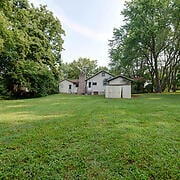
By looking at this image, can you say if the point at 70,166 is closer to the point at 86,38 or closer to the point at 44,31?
the point at 86,38

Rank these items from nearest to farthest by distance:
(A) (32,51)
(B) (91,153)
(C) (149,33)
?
(B) (91,153) → (A) (32,51) → (C) (149,33)

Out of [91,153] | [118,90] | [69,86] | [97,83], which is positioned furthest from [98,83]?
[91,153]

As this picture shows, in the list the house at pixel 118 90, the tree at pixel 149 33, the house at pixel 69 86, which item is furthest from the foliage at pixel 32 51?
the house at pixel 69 86

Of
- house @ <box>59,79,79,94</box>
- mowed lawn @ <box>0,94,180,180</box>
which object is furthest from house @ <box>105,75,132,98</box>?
mowed lawn @ <box>0,94,180,180</box>

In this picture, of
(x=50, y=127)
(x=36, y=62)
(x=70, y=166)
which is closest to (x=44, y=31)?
(x=36, y=62)

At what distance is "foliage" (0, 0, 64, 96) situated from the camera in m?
21.6

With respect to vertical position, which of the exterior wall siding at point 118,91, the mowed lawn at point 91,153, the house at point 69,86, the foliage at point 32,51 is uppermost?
the foliage at point 32,51

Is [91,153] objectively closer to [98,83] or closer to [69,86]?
[98,83]

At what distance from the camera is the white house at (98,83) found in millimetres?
36281

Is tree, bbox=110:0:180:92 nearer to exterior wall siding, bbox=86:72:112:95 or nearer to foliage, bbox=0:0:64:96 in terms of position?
exterior wall siding, bbox=86:72:112:95

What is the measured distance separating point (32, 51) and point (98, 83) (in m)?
14.5

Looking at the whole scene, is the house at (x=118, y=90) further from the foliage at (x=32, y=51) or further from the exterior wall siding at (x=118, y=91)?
the foliage at (x=32, y=51)

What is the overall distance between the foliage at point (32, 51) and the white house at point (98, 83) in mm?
7879

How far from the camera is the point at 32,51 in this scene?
25609 mm
